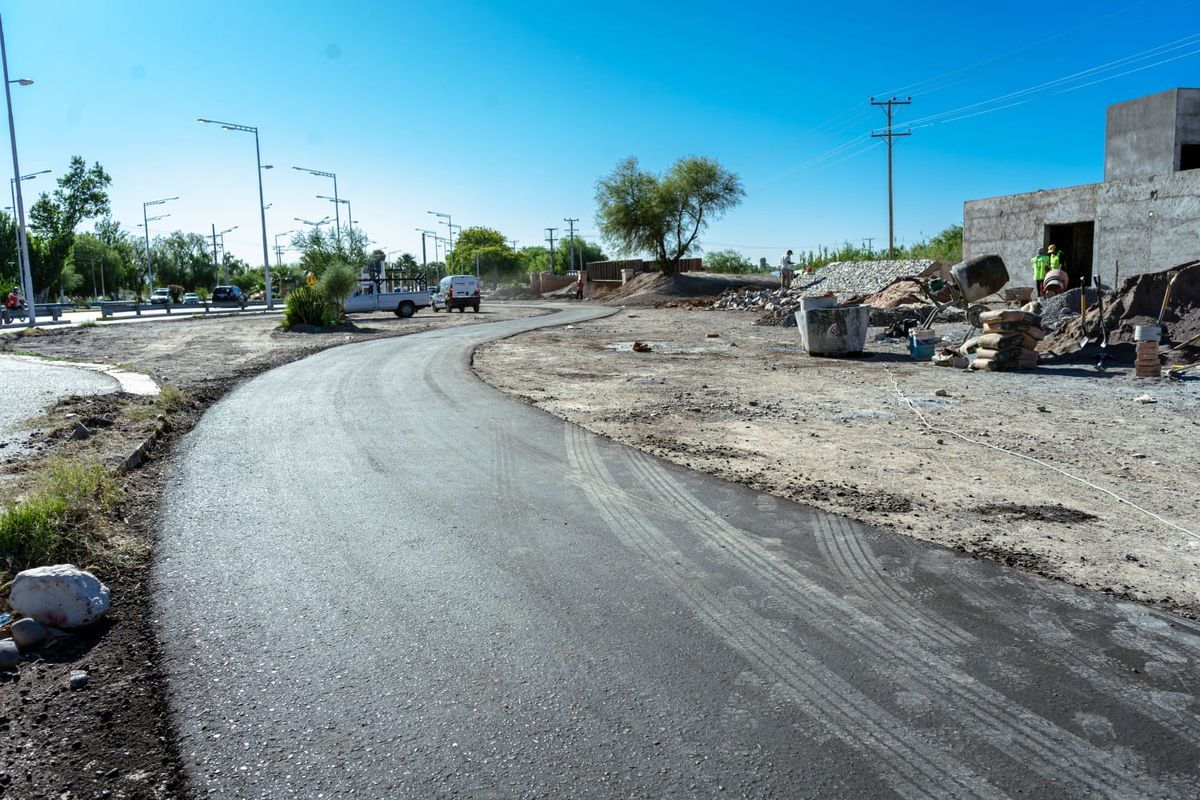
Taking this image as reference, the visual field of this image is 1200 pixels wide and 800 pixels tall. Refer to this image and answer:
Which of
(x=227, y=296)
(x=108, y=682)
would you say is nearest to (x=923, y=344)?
(x=108, y=682)

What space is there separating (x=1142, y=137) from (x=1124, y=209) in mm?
3973

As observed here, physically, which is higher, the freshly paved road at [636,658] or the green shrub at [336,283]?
the green shrub at [336,283]

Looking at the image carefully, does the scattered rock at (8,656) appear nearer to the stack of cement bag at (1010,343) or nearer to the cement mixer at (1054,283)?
the stack of cement bag at (1010,343)

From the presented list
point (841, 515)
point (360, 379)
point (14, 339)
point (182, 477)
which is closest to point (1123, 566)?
point (841, 515)

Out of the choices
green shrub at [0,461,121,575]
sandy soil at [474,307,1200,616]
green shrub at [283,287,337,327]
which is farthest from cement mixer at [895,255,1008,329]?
green shrub at [283,287,337,327]

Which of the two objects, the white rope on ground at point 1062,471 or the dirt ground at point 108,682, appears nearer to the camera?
the dirt ground at point 108,682

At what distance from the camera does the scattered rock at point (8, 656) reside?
391 centimetres

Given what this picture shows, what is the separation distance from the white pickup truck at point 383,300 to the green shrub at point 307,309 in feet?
25.0

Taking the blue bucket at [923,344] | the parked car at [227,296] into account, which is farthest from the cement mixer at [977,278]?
the parked car at [227,296]

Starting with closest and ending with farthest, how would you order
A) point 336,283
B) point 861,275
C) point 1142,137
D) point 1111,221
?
point 1111,221, point 1142,137, point 336,283, point 861,275

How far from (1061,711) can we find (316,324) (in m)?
31.1

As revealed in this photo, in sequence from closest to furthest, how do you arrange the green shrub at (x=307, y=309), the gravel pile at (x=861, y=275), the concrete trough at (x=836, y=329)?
the concrete trough at (x=836, y=329) → the green shrub at (x=307, y=309) → the gravel pile at (x=861, y=275)

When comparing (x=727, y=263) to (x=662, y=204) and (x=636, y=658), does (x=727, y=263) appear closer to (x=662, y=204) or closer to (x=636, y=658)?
(x=662, y=204)

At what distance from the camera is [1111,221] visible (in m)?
23.9
